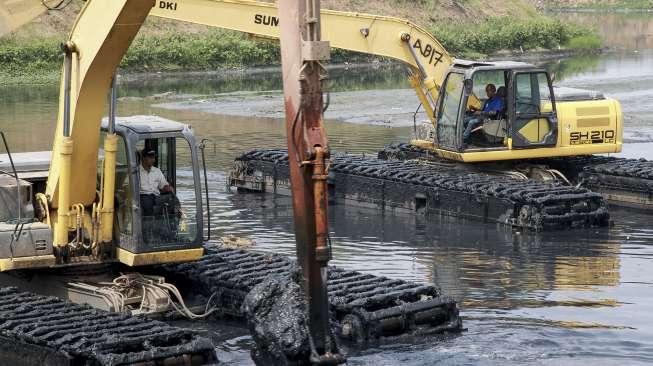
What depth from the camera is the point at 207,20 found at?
2602cm

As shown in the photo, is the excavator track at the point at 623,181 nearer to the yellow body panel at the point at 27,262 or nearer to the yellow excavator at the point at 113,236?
the yellow excavator at the point at 113,236

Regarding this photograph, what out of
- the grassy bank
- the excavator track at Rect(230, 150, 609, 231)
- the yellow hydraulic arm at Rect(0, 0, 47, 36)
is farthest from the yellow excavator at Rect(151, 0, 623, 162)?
the grassy bank

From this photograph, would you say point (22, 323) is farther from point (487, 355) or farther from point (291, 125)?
point (487, 355)

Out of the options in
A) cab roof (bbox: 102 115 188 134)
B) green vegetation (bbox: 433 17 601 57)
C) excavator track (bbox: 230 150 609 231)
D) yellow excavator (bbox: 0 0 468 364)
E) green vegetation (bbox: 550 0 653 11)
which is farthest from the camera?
green vegetation (bbox: 550 0 653 11)

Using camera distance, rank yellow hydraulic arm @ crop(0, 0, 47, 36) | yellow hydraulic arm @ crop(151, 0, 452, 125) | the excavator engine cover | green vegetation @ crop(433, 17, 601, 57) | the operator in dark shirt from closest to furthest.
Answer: yellow hydraulic arm @ crop(0, 0, 47, 36) → the excavator engine cover → the operator in dark shirt → yellow hydraulic arm @ crop(151, 0, 452, 125) → green vegetation @ crop(433, 17, 601, 57)

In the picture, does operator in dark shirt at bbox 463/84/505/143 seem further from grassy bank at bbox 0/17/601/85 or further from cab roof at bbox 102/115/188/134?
grassy bank at bbox 0/17/601/85

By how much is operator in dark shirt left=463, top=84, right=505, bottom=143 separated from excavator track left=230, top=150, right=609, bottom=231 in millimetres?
821

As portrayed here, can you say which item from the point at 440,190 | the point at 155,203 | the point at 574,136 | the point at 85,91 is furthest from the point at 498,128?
the point at 85,91

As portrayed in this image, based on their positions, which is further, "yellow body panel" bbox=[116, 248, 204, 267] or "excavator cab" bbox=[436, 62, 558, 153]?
"excavator cab" bbox=[436, 62, 558, 153]

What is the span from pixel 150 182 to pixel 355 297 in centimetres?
275

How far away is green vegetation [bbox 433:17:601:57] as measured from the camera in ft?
214

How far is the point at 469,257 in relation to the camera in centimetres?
2070

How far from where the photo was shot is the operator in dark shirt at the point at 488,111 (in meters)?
24.8

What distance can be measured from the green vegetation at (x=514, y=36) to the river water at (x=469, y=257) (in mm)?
22827
